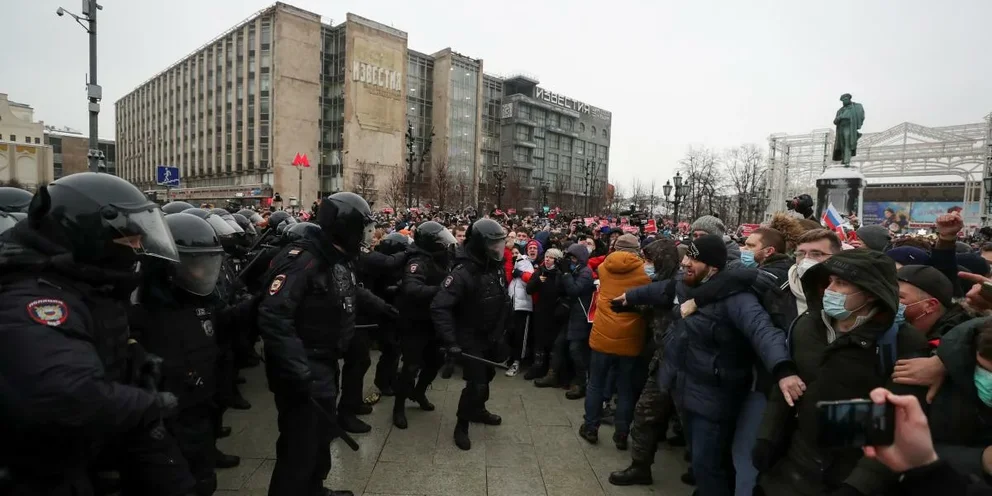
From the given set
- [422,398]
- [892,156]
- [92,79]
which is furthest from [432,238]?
[892,156]

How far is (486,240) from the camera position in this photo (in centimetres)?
491

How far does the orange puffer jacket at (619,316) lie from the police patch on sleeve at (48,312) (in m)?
4.07

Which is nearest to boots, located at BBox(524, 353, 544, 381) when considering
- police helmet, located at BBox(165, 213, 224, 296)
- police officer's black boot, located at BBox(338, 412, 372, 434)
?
police officer's black boot, located at BBox(338, 412, 372, 434)

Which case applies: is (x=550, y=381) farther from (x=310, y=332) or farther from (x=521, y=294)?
(x=310, y=332)

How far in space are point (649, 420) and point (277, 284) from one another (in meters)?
3.10

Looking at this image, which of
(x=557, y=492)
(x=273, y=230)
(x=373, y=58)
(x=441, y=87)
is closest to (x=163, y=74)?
(x=373, y=58)

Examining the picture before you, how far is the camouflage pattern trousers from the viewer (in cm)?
410

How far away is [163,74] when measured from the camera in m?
78.1

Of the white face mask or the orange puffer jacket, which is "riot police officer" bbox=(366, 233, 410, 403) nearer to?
the orange puffer jacket

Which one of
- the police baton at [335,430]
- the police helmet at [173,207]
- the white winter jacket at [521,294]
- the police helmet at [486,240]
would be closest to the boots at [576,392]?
the white winter jacket at [521,294]

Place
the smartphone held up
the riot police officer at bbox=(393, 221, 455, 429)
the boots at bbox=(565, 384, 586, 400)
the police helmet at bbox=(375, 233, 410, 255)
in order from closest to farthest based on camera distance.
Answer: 1. the smartphone held up
2. the riot police officer at bbox=(393, 221, 455, 429)
3. the boots at bbox=(565, 384, 586, 400)
4. the police helmet at bbox=(375, 233, 410, 255)

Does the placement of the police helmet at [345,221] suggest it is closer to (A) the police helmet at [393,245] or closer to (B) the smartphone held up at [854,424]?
(B) the smartphone held up at [854,424]

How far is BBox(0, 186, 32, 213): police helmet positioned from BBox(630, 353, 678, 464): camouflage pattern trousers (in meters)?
5.57

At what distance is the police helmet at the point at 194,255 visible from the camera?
3.12 meters
